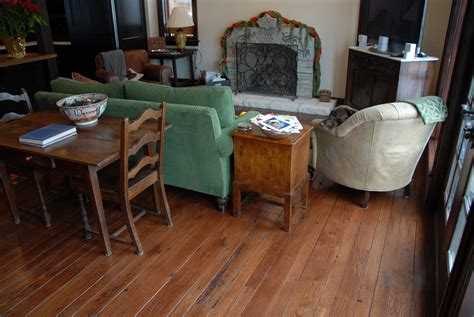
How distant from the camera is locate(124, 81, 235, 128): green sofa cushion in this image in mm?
2592

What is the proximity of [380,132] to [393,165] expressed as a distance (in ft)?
1.04

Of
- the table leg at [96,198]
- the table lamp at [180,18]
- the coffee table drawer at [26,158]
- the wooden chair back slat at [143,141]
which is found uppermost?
the table lamp at [180,18]

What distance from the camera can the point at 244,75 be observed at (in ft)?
19.7

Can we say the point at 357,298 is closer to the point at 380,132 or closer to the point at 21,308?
the point at 380,132

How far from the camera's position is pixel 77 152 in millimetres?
2062

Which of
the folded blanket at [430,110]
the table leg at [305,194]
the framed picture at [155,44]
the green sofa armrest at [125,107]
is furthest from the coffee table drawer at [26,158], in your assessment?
the framed picture at [155,44]

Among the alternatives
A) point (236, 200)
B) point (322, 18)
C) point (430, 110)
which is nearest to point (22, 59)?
point (236, 200)

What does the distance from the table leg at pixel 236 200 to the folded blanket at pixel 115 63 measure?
11.3 ft

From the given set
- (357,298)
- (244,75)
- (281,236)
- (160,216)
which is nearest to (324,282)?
(357,298)

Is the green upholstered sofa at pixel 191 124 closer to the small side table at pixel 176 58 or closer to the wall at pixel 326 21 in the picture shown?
the wall at pixel 326 21

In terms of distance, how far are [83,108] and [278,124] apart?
4.15 feet

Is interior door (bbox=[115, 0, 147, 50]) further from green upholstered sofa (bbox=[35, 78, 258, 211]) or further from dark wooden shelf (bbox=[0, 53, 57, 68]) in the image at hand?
green upholstered sofa (bbox=[35, 78, 258, 211])

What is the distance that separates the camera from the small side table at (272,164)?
241 cm

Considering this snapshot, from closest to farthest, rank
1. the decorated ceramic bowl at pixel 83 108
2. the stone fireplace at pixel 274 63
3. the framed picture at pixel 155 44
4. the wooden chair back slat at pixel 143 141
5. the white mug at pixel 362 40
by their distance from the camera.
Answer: the wooden chair back slat at pixel 143 141 → the decorated ceramic bowl at pixel 83 108 → the white mug at pixel 362 40 → the stone fireplace at pixel 274 63 → the framed picture at pixel 155 44
